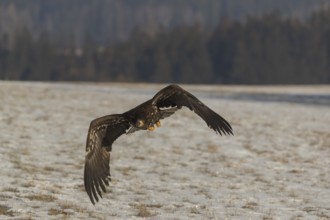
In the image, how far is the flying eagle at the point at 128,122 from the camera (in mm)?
8430

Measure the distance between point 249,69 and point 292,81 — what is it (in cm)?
637

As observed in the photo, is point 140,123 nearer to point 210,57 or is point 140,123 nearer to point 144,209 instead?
point 144,209

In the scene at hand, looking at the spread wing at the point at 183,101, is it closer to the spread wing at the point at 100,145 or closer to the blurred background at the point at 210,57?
the spread wing at the point at 100,145

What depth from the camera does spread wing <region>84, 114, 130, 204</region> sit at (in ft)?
28.4

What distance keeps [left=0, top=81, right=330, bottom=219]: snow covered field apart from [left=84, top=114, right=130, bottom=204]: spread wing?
1.85 m

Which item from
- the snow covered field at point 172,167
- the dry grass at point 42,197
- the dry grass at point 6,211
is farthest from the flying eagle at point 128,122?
the dry grass at point 42,197

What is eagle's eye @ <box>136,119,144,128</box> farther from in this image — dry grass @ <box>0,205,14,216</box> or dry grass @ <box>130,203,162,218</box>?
dry grass @ <box>0,205,14,216</box>

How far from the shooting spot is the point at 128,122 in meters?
8.70

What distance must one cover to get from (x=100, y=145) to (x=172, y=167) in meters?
6.16

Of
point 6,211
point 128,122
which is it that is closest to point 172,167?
point 6,211

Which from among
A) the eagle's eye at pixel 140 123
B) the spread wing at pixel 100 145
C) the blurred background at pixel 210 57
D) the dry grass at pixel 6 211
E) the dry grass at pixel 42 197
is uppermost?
the blurred background at pixel 210 57

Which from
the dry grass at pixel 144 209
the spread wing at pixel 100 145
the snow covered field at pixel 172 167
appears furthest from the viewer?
the snow covered field at pixel 172 167

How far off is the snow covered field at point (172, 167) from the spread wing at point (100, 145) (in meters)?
1.85

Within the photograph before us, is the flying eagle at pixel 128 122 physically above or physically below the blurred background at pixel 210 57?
below
